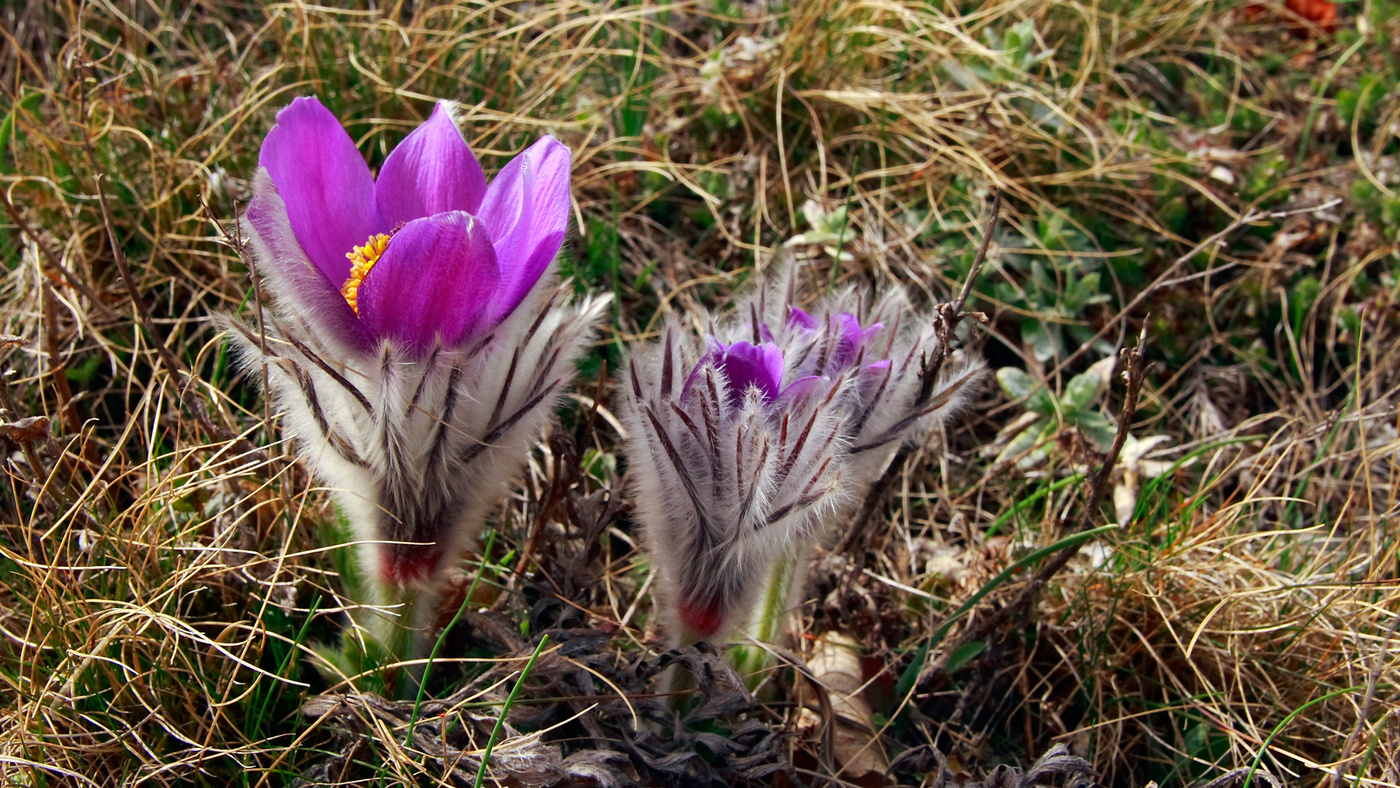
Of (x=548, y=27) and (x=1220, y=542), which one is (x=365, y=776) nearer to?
(x=1220, y=542)

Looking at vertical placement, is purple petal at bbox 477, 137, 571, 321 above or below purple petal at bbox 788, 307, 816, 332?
above

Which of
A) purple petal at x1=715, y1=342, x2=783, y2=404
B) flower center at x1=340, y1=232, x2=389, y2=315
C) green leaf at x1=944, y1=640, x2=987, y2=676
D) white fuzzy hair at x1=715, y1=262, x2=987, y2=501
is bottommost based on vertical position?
green leaf at x1=944, y1=640, x2=987, y2=676

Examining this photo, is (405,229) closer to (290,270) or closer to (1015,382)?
(290,270)

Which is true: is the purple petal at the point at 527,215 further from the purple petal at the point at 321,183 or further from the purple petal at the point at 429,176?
the purple petal at the point at 321,183

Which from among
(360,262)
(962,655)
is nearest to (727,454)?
(360,262)

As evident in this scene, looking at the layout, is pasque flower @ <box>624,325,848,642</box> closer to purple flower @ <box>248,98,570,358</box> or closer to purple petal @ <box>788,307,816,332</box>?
purple petal @ <box>788,307,816,332</box>

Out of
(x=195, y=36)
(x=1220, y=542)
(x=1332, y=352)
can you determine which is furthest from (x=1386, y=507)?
(x=195, y=36)

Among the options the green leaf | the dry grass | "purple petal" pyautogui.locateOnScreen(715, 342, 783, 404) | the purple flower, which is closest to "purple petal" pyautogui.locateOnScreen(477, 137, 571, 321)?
the purple flower
